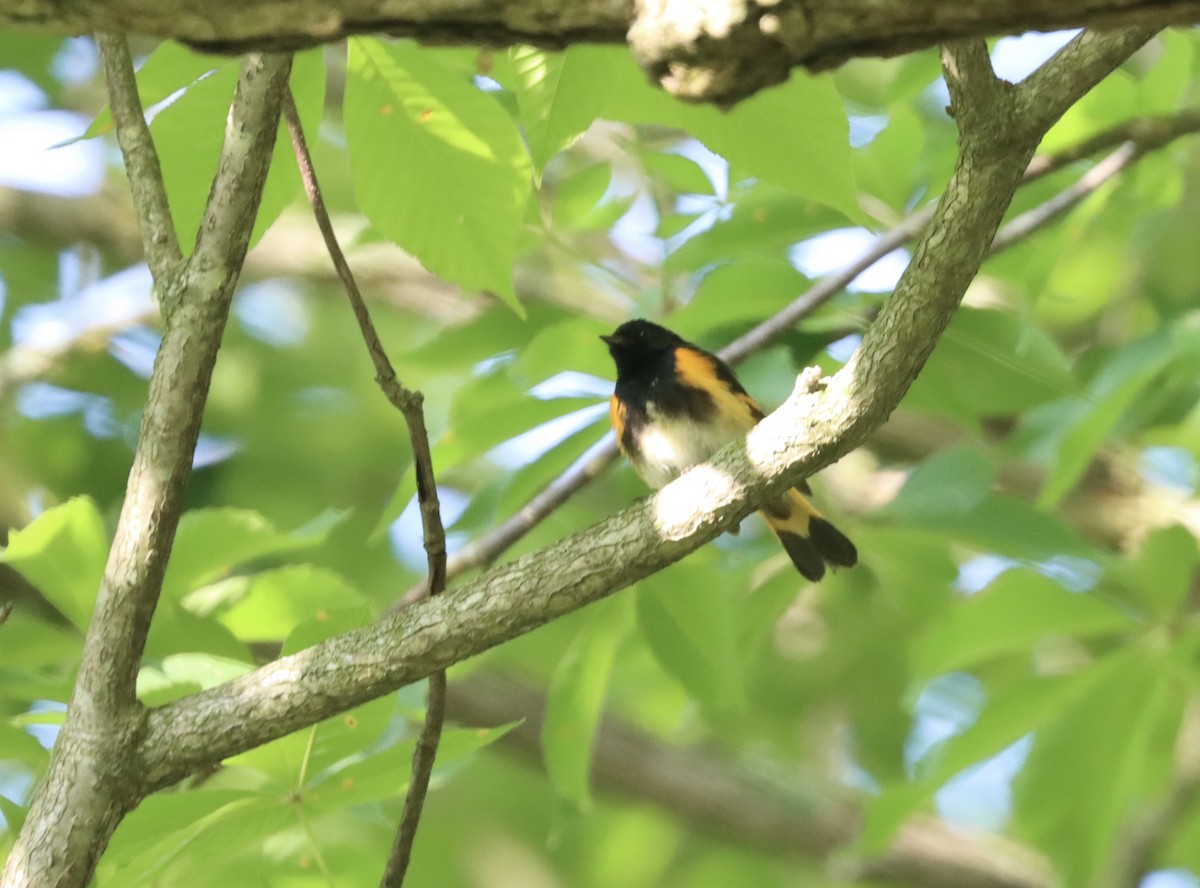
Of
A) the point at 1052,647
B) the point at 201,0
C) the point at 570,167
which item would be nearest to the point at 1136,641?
the point at 1052,647

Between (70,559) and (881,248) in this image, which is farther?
(881,248)

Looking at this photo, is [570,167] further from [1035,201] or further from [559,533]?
[1035,201]

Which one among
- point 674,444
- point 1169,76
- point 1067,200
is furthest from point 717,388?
point 1169,76

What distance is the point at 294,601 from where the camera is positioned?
283 cm

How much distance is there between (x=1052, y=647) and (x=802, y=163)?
503 cm

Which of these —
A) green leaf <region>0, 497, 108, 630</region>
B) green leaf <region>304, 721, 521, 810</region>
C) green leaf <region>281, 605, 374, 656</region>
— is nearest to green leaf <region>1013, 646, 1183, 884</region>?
green leaf <region>304, 721, 521, 810</region>

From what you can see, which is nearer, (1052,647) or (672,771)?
(672,771)

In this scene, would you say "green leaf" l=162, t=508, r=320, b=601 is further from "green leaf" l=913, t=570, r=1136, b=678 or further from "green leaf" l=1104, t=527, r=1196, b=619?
"green leaf" l=1104, t=527, r=1196, b=619

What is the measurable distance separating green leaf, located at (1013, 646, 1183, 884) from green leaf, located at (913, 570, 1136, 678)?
0.26 metres

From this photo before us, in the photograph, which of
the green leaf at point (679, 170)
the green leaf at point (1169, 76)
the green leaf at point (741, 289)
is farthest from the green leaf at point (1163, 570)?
the green leaf at point (679, 170)

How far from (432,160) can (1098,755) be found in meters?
2.81

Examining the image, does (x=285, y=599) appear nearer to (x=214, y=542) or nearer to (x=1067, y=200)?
(x=214, y=542)

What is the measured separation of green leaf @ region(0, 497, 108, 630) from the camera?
8.46ft

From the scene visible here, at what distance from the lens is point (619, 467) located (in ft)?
15.6
